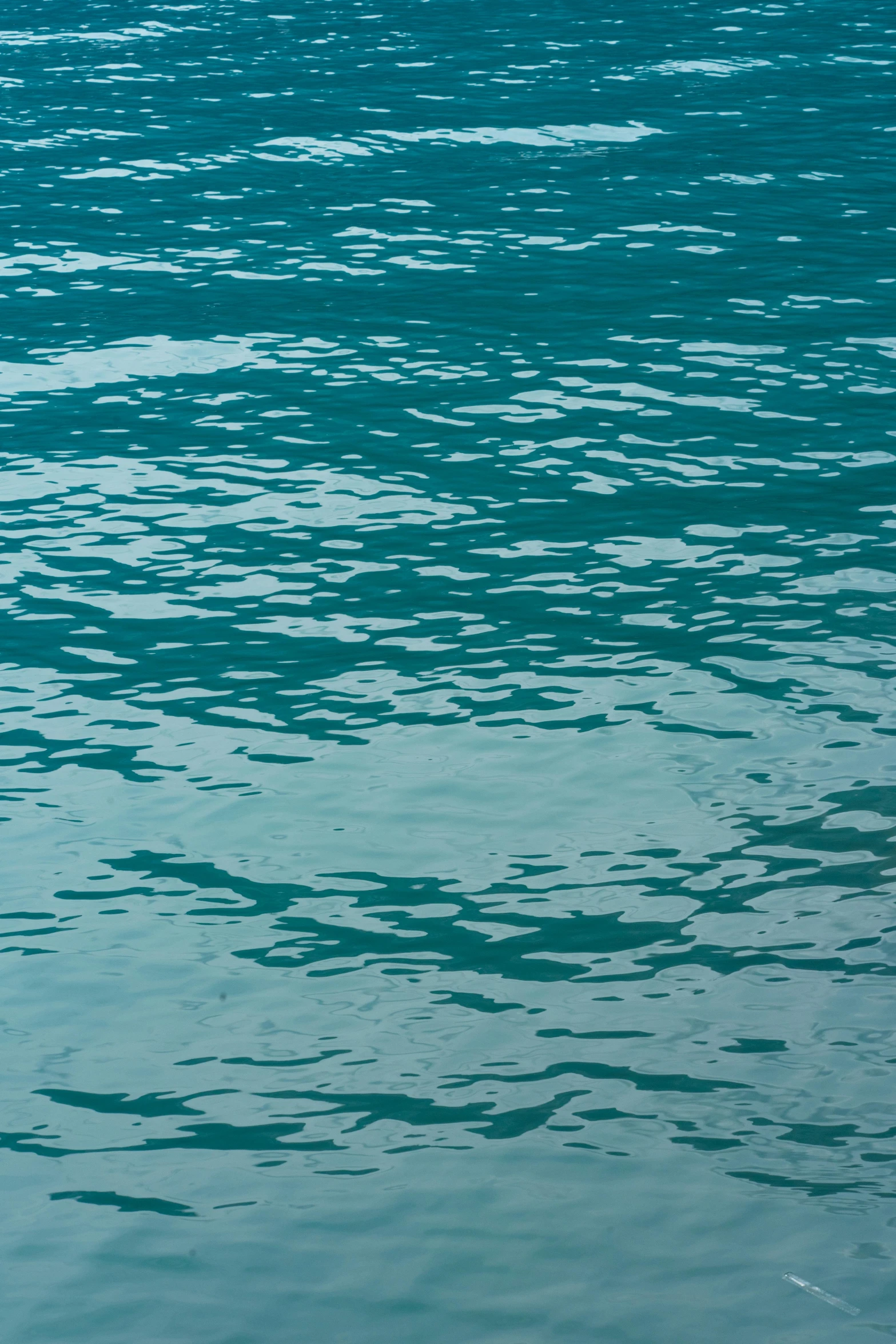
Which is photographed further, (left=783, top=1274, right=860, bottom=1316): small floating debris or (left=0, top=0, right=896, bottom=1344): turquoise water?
(left=0, top=0, right=896, bottom=1344): turquoise water

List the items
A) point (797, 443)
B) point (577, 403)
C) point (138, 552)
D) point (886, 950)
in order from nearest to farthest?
point (886, 950) → point (138, 552) → point (797, 443) → point (577, 403)

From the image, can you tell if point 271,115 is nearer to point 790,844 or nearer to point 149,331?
point 149,331

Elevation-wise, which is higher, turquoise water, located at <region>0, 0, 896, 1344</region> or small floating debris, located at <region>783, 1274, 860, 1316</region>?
turquoise water, located at <region>0, 0, 896, 1344</region>

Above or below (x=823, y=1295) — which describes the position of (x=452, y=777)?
above

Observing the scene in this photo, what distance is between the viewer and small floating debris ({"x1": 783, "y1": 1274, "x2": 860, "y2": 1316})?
25.9 ft

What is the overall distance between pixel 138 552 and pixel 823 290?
40.6ft

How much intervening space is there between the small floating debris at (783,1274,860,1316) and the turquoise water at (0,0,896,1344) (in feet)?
0.21

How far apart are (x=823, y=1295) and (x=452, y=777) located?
5.45 meters

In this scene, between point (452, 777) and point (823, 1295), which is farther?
point (452, 777)

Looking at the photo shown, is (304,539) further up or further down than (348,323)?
further down

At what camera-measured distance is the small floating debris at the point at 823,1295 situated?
7898 mm

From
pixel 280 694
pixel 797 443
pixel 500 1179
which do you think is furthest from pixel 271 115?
pixel 500 1179

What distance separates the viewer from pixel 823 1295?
7.98 metres

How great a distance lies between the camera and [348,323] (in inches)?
879
